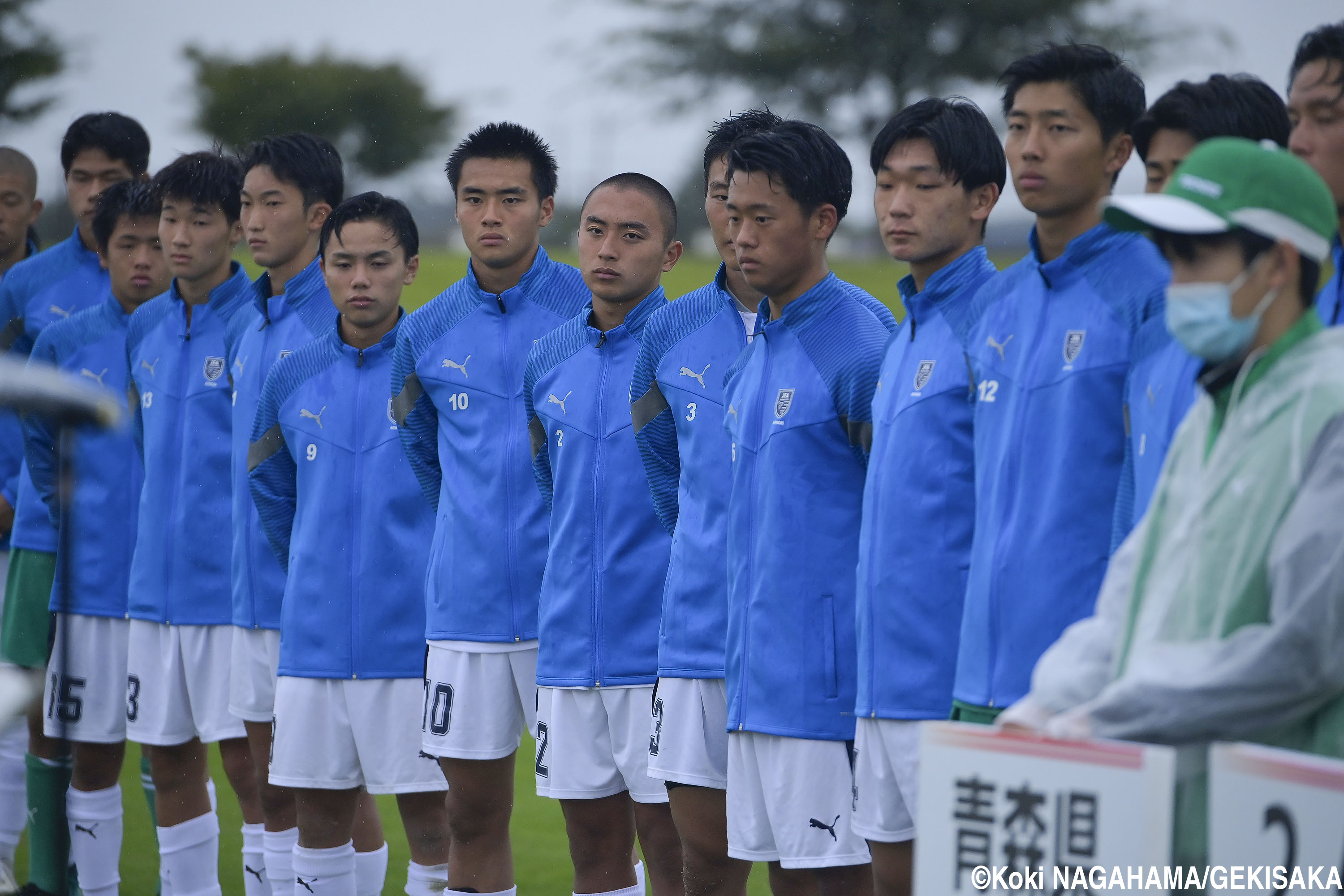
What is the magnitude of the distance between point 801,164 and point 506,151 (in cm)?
114

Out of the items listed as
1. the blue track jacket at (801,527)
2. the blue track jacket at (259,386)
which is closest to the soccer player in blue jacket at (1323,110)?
the blue track jacket at (801,527)

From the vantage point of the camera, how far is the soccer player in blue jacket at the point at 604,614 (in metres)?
3.84

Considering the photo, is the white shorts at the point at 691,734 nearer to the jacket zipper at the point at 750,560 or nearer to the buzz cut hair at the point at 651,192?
the jacket zipper at the point at 750,560

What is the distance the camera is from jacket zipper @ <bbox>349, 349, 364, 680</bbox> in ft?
13.9

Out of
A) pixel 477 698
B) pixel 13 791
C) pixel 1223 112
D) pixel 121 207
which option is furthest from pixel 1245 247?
pixel 13 791

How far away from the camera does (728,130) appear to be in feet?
13.5

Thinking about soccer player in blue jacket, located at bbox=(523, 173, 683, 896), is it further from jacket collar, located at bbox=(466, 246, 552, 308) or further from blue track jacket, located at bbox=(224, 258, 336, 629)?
blue track jacket, located at bbox=(224, 258, 336, 629)

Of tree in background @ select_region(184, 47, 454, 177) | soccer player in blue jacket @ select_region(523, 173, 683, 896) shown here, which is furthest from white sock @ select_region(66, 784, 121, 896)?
tree in background @ select_region(184, 47, 454, 177)

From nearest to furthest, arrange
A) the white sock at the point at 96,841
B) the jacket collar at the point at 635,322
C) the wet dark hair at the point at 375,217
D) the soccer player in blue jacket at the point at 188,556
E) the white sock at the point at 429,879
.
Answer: the jacket collar at the point at 635,322 < the white sock at the point at 429,879 < the wet dark hair at the point at 375,217 < the soccer player in blue jacket at the point at 188,556 < the white sock at the point at 96,841

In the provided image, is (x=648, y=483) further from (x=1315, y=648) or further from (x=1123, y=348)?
(x=1315, y=648)

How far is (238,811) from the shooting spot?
6.18 m

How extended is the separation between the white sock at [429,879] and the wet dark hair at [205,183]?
2112 millimetres

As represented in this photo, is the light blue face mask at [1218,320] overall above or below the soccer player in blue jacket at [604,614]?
above

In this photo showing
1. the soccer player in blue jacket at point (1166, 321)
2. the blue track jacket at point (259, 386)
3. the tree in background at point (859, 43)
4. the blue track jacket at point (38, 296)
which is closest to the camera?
→ the soccer player in blue jacket at point (1166, 321)
